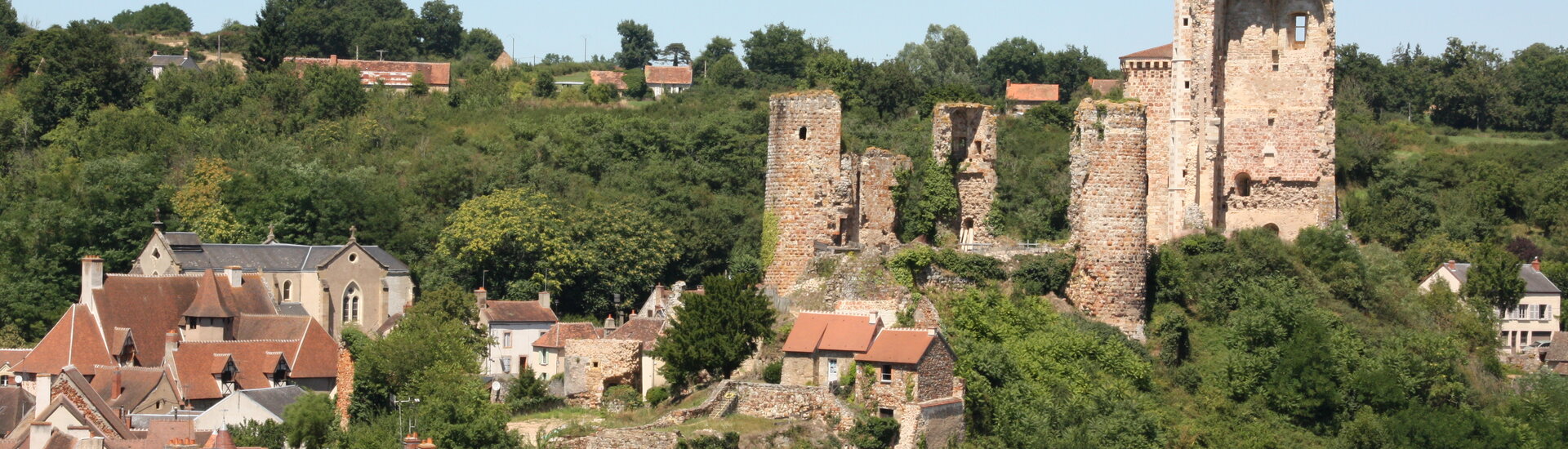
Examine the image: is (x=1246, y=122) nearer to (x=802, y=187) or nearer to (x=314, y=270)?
(x=802, y=187)

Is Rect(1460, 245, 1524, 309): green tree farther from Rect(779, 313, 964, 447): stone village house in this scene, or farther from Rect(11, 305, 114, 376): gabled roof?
Rect(11, 305, 114, 376): gabled roof

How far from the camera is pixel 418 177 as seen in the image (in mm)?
58094

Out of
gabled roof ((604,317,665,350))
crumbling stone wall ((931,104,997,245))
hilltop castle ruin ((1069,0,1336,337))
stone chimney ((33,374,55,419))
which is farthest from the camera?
hilltop castle ruin ((1069,0,1336,337))

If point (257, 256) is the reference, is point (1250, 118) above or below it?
above

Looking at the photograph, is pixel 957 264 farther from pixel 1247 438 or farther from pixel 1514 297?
pixel 1514 297

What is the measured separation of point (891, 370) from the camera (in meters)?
33.7

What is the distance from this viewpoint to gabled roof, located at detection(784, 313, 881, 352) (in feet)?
113

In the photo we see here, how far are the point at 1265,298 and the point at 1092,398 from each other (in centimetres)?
583

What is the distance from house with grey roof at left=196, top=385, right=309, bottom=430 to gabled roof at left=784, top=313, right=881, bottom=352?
31.0 feet

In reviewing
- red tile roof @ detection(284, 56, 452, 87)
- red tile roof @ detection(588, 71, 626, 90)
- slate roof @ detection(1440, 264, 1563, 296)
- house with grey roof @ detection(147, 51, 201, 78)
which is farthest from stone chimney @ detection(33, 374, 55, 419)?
red tile roof @ detection(588, 71, 626, 90)

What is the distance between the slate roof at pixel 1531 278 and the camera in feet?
169

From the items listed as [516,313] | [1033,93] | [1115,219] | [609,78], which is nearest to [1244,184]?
[1115,219]

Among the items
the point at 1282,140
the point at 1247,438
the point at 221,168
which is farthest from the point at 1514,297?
the point at 221,168

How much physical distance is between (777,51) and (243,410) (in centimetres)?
4848
